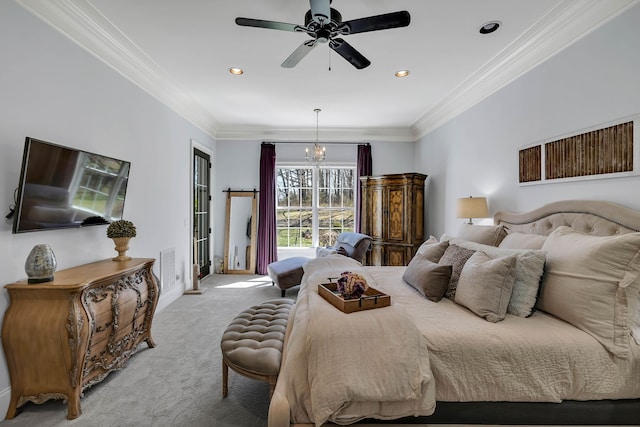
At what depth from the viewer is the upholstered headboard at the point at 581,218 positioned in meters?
1.90

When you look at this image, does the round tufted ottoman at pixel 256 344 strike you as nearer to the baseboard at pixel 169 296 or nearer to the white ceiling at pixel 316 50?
the baseboard at pixel 169 296

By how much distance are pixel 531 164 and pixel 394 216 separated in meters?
2.36

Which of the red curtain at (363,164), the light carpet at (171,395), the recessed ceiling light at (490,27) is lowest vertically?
the light carpet at (171,395)

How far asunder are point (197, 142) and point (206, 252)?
207cm

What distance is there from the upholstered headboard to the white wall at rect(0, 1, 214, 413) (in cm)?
392

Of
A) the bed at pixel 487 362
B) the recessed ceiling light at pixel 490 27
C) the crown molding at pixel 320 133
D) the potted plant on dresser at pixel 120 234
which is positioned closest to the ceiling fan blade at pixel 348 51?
the recessed ceiling light at pixel 490 27

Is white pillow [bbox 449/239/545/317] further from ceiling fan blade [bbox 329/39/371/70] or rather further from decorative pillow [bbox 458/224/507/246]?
ceiling fan blade [bbox 329/39/371/70]

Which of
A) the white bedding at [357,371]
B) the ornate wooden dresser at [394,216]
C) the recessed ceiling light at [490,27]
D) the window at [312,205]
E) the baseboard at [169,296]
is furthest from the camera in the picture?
the window at [312,205]

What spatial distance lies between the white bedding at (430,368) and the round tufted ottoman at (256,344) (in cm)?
33

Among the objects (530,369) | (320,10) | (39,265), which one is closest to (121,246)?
(39,265)

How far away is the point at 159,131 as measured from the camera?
12.3 feet

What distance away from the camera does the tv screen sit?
75.0 inches

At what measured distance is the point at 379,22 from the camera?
1939 mm

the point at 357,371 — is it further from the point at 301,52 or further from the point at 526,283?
the point at 301,52
